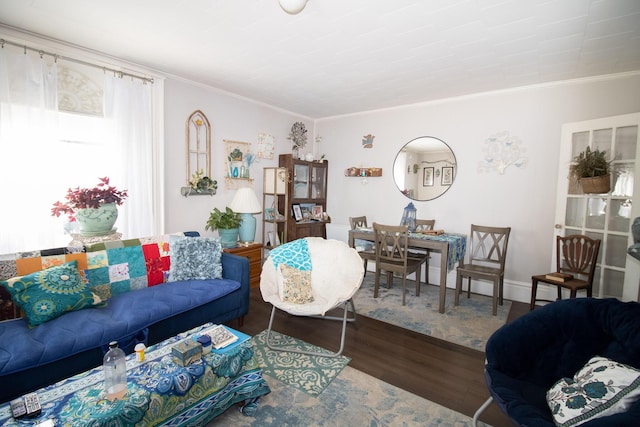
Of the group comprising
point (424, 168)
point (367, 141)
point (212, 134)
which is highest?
point (367, 141)

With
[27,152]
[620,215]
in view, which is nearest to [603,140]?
[620,215]

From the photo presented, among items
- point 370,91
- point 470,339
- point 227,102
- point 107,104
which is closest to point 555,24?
point 370,91

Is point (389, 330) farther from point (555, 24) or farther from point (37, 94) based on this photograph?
point (37, 94)

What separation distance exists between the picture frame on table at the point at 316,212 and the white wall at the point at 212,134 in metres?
0.92

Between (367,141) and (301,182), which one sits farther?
(301,182)

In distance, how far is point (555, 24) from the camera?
221cm

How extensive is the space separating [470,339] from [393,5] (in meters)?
2.68

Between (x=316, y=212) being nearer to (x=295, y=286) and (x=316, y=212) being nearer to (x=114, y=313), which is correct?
(x=295, y=286)

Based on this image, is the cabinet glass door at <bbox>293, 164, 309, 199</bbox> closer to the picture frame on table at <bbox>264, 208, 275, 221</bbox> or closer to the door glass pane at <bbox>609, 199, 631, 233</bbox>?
the picture frame on table at <bbox>264, 208, 275, 221</bbox>

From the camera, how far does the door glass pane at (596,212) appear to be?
3051mm

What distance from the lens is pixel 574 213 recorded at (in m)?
3.24

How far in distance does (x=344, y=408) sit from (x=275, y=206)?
3046mm

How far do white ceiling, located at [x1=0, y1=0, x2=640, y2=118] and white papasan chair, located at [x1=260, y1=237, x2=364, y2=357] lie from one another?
68.3 inches

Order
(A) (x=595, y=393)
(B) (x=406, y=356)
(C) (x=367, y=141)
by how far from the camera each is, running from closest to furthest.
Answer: (A) (x=595, y=393) → (B) (x=406, y=356) → (C) (x=367, y=141)
